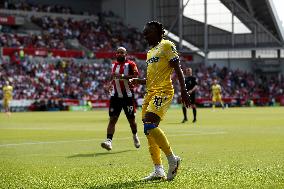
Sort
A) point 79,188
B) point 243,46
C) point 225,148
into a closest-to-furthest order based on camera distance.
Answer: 1. point 79,188
2. point 225,148
3. point 243,46

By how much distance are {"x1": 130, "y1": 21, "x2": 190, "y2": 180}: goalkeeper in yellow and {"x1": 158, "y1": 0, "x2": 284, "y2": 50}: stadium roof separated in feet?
220

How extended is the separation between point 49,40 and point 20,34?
296 centimetres

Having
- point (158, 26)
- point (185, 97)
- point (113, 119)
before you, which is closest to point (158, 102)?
point (185, 97)

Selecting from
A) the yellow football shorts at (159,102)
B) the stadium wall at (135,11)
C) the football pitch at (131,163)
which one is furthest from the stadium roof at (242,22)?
the yellow football shorts at (159,102)

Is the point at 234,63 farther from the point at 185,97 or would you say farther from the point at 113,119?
the point at 185,97

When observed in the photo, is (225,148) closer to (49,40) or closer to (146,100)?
(146,100)

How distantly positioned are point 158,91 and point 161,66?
394 mm

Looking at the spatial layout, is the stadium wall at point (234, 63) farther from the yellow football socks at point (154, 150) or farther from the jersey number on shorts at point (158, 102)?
the jersey number on shorts at point (158, 102)

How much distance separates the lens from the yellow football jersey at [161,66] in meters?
10.1

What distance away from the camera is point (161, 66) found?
1024 cm

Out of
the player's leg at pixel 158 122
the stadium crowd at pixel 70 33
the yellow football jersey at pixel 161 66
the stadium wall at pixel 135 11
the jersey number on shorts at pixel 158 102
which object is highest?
the stadium wall at pixel 135 11

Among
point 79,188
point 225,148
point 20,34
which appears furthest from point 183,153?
point 20,34

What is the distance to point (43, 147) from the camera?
1691 cm

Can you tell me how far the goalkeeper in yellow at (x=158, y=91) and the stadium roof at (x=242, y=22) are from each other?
220 feet
